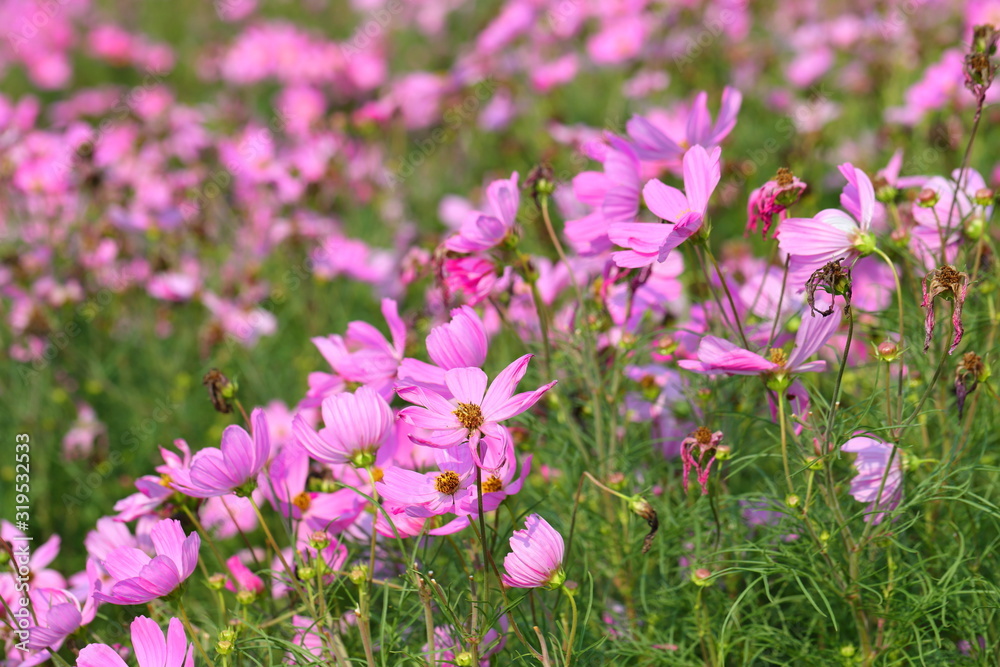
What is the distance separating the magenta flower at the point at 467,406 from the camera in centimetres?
108

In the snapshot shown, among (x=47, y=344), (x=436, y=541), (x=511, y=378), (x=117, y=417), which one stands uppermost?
→ (x=511, y=378)

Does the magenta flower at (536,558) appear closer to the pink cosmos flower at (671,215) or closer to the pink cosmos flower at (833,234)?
the pink cosmos flower at (671,215)

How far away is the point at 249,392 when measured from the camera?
2664 mm

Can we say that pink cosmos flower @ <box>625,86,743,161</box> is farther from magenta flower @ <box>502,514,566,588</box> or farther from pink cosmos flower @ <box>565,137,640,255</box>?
magenta flower @ <box>502,514,566,588</box>

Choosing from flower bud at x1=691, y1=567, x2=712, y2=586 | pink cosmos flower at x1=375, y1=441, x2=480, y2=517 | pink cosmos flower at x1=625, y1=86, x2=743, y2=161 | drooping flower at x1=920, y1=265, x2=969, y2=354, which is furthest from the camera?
pink cosmos flower at x1=625, y1=86, x2=743, y2=161

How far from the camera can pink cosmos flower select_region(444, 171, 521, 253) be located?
1.36m

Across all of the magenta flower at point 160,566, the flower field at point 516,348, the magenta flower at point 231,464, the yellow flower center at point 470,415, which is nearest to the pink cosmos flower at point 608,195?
the flower field at point 516,348

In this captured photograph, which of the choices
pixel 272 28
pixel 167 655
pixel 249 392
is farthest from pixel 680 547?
pixel 272 28

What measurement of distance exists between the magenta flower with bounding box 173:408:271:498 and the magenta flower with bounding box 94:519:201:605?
0.06 meters

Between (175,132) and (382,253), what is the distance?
1.48m

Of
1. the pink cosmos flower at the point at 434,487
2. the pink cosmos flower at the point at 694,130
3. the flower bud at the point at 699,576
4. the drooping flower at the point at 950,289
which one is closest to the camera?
the drooping flower at the point at 950,289

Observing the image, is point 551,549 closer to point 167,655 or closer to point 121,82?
point 167,655

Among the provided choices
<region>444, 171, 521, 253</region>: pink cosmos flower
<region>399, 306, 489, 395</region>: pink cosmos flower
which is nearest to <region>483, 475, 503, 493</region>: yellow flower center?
<region>399, 306, 489, 395</region>: pink cosmos flower

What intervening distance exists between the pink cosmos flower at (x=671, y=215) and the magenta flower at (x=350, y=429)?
38cm
